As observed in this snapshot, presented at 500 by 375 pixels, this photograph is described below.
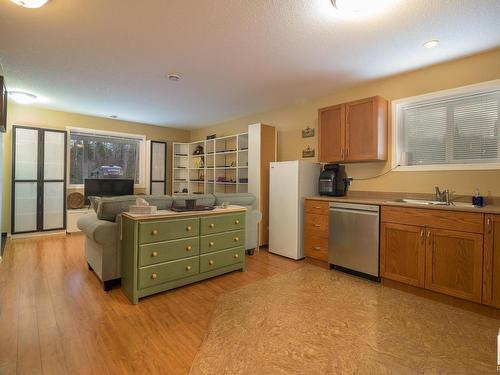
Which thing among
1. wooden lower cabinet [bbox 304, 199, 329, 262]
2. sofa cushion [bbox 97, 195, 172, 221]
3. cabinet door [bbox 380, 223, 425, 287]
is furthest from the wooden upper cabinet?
sofa cushion [bbox 97, 195, 172, 221]

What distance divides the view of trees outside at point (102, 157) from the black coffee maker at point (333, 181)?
15.7 ft

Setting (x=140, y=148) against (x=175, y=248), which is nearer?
(x=175, y=248)

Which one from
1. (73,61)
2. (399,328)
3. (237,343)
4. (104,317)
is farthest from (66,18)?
(399,328)

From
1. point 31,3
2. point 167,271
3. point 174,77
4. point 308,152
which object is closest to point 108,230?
point 167,271

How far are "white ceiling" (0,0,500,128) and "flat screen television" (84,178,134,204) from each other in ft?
6.68

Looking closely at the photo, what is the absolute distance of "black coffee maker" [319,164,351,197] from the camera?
12.3 ft

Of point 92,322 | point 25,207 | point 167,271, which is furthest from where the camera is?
point 25,207

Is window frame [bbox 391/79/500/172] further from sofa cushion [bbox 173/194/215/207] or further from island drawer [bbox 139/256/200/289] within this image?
island drawer [bbox 139/256/200/289]

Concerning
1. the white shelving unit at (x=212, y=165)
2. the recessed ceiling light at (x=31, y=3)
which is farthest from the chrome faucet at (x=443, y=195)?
the recessed ceiling light at (x=31, y=3)

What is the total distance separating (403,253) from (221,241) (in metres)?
2.04

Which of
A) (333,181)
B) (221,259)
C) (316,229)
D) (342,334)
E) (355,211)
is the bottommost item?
(342,334)

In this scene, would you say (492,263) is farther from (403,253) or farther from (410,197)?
(410,197)

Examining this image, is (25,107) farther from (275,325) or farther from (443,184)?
(443,184)

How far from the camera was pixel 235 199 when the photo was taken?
3.87 metres
